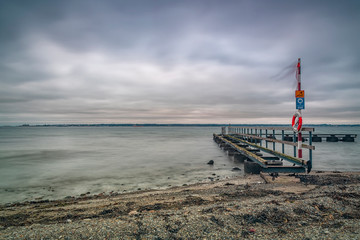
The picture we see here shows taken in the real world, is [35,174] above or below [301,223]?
below

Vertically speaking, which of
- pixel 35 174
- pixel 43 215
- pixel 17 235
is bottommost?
pixel 35 174

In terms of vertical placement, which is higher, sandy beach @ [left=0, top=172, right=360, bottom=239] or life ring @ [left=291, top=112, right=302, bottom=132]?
life ring @ [left=291, top=112, right=302, bottom=132]

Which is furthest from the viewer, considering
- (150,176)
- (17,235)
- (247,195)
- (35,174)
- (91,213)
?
(35,174)

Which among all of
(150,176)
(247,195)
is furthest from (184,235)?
(150,176)

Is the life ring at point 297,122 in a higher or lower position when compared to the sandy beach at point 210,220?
higher

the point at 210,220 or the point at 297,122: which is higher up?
the point at 297,122

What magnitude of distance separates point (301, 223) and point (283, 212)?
19.4 inches

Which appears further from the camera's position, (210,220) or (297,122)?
(297,122)

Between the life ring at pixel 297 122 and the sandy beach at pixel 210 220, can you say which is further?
the life ring at pixel 297 122

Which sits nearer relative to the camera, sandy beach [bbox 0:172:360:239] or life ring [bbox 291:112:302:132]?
sandy beach [bbox 0:172:360:239]

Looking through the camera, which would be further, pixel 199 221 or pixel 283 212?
pixel 283 212

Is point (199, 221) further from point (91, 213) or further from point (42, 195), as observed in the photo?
point (42, 195)

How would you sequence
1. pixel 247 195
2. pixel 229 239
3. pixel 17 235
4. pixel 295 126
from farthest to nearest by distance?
1. pixel 295 126
2. pixel 247 195
3. pixel 17 235
4. pixel 229 239

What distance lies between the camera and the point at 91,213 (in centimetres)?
543
